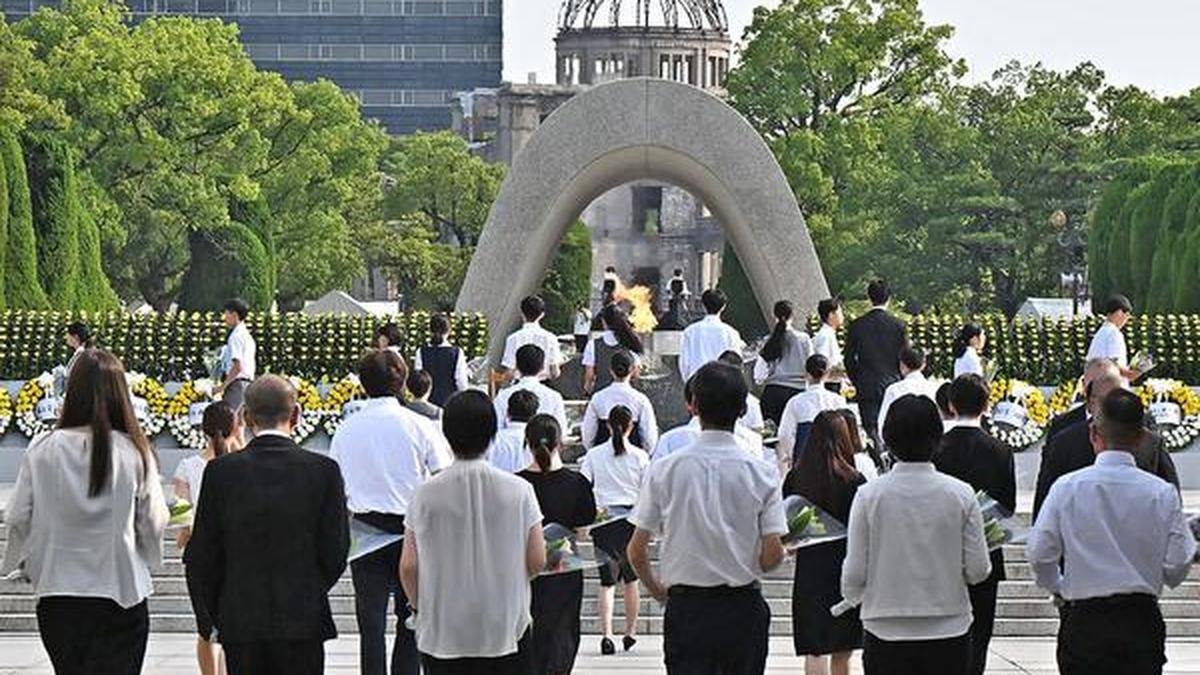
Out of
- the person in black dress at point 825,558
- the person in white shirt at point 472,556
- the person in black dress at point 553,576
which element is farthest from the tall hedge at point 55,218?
the person in white shirt at point 472,556

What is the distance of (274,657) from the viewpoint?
9.26m

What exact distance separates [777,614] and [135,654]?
7.63 meters

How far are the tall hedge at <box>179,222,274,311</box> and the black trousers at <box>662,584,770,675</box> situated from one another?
135 feet

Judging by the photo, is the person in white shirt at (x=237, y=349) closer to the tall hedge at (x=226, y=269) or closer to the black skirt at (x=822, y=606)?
the black skirt at (x=822, y=606)

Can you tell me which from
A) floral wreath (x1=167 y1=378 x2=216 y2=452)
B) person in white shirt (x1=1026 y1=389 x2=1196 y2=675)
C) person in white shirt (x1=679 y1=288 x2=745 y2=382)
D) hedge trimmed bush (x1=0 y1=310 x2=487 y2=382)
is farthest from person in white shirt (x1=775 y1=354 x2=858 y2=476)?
hedge trimmed bush (x1=0 y1=310 x2=487 y2=382)

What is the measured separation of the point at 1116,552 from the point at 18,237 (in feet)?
77.9

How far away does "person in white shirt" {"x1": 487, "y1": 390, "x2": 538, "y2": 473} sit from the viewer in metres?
13.5

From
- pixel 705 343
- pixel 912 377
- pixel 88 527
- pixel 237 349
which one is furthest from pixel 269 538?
pixel 237 349

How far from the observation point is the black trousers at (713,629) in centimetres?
955

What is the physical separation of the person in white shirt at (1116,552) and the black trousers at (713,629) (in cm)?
108

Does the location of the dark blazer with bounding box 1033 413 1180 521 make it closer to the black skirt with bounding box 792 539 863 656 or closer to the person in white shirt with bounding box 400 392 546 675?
the black skirt with bounding box 792 539 863 656

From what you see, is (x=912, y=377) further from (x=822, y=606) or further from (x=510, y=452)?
(x=822, y=606)

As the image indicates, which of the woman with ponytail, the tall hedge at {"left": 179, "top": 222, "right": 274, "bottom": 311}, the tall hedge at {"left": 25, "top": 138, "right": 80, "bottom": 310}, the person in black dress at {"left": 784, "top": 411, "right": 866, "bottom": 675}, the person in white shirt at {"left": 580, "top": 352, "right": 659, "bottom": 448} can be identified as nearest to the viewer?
the person in black dress at {"left": 784, "top": 411, "right": 866, "bottom": 675}

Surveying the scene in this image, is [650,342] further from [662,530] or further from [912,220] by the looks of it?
[662,530]
